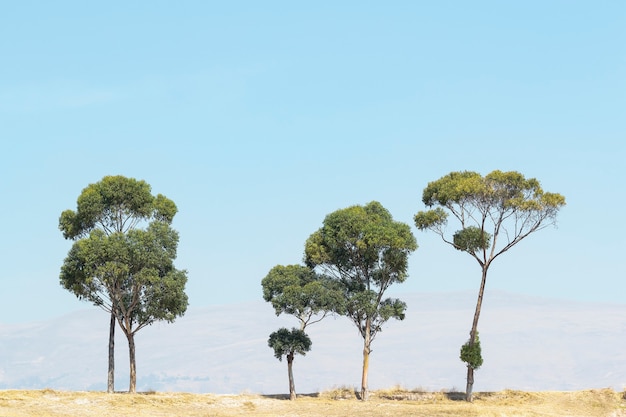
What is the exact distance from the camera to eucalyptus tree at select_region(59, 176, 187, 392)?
74.6 meters

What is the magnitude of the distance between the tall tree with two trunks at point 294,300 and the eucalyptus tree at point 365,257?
1404mm

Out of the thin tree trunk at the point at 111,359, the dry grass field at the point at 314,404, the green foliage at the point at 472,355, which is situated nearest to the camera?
the dry grass field at the point at 314,404

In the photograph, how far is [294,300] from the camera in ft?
249

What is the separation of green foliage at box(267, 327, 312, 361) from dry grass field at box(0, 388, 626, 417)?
11.9 feet

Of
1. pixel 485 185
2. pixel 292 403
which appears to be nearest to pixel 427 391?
pixel 292 403

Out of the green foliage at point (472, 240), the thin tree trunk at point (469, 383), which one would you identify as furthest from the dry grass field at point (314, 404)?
the green foliage at point (472, 240)

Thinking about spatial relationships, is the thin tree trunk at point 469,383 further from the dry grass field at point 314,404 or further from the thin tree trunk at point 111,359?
the thin tree trunk at point 111,359

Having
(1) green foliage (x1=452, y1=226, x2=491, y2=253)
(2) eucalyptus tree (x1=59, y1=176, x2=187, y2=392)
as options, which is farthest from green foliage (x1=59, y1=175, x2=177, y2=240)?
(1) green foliage (x1=452, y1=226, x2=491, y2=253)

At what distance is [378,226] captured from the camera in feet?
253

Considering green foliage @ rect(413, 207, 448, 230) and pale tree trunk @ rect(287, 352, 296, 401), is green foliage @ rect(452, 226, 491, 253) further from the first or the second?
pale tree trunk @ rect(287, 352, 296, 401)

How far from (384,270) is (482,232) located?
839 centimetres

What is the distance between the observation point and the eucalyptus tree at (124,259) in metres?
74.6

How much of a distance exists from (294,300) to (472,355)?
13.8 metres

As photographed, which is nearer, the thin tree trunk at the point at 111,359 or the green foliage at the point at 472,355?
the green foliage at the point at 472,355
